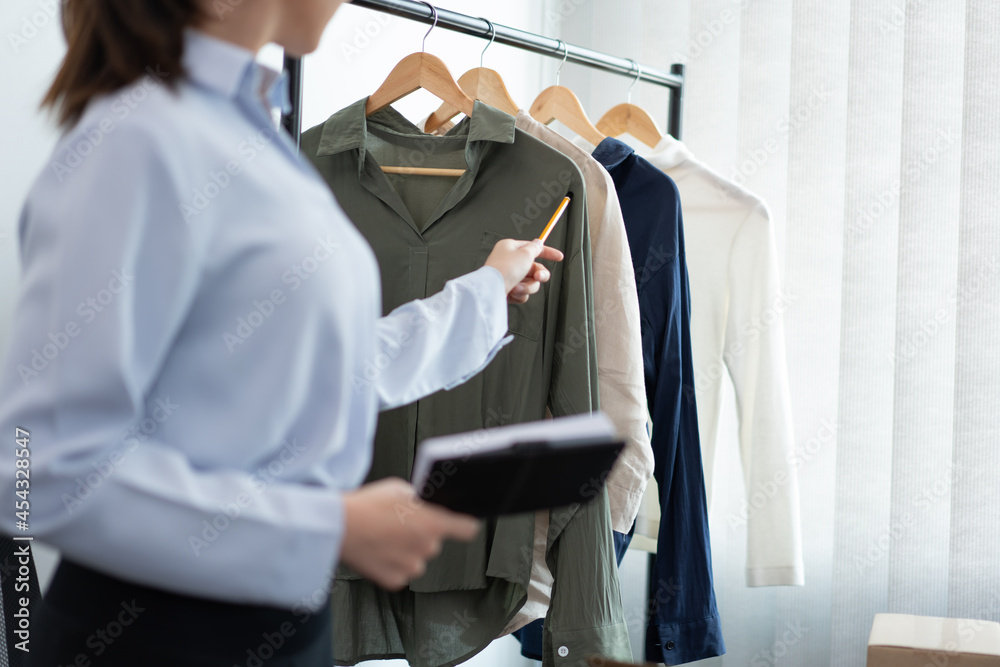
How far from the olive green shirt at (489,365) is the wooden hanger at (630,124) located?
1.32ft

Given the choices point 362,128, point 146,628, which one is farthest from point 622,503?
point 146,628

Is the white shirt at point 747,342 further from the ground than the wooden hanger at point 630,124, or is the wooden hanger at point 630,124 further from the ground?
the wooden hanger at point 630,124

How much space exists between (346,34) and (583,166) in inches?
26.8

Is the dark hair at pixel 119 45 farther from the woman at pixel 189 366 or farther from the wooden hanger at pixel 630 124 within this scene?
the wooden hanger at pixel 630 124

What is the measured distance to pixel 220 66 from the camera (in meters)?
0.55

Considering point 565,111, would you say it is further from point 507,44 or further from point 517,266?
point 517,266

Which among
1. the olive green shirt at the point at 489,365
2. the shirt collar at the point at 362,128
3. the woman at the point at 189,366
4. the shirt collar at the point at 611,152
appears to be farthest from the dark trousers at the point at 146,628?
the shirt collar at the point at 611,152

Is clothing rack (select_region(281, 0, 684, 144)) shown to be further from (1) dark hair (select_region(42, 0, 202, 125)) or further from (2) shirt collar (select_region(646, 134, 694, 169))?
(1) dark hair (select_region(42, 0, 202, 125))

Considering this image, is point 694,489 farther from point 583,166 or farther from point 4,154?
point 4,154

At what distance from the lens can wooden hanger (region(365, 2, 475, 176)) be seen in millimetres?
1254

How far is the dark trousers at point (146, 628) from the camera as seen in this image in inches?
20.9

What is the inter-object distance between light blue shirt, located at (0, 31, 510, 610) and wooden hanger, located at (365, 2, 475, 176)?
2.26ft

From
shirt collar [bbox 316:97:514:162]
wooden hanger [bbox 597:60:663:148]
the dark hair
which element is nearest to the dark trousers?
the dark hair

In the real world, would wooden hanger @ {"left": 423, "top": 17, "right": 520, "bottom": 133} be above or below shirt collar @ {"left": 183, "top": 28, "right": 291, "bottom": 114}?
above
